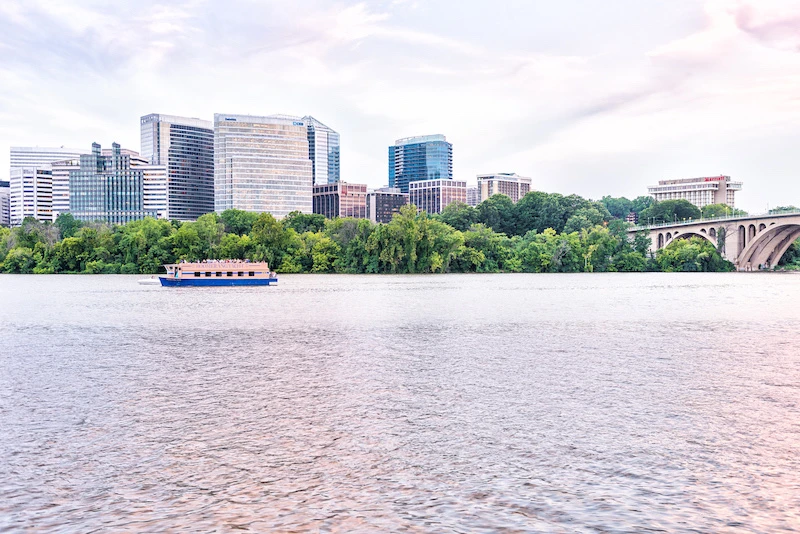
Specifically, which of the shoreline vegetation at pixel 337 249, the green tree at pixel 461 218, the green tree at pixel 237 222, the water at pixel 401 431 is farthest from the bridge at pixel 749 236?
the water at pixel 401 431

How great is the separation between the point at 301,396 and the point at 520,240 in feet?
428

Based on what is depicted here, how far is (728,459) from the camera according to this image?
15.7 meters

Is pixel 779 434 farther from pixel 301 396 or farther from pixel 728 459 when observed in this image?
pixel 301 396

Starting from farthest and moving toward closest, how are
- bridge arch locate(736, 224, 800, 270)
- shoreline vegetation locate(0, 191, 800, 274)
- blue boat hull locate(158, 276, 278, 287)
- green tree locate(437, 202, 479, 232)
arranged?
green tree locate(437, 202, 479, 232), bridge arch locate(736, 224, 800, 270), shoreline vegetation locate(0, 191, 800, 274), blue boat hull locate(158, 276, 278, 287)

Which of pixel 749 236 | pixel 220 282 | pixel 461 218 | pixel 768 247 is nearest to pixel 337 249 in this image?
pixel 220 282

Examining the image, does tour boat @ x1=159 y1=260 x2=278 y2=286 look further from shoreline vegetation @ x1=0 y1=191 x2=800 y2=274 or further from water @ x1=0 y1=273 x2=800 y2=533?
water @ x1=0 y1=273 x2=800 y2=533

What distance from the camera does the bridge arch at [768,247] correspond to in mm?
146875

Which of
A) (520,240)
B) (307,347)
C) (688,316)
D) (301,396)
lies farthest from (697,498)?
(520,240)

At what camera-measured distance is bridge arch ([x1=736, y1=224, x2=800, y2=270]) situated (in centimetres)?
14688

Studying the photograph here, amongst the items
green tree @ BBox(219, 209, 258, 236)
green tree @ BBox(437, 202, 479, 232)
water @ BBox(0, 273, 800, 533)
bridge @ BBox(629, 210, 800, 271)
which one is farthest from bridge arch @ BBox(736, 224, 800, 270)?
water @ BBox(0, 273, 800, 533)

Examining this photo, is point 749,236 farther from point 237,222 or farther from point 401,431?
point 401,431

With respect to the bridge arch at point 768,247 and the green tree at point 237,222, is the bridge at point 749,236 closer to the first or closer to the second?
the bridge arch at point 768,247

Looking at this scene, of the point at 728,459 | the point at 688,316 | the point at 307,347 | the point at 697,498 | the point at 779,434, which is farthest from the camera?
the point at 688,316

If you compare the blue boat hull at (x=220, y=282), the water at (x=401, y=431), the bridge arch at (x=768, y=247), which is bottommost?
the water at (x=401, y=431)
